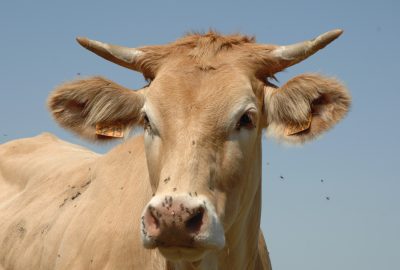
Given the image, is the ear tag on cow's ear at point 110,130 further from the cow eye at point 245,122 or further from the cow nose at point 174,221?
the cow nose at point 174,221

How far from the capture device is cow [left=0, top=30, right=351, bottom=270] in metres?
5.03

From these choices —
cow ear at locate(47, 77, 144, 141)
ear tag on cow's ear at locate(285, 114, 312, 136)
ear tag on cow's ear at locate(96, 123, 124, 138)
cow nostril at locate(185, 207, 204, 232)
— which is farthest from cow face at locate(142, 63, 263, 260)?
ear tag on cow's ear at locate(96, 123, 124, 138)

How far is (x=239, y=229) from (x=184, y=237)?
1.34m

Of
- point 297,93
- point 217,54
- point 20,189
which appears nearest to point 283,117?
point 297,93

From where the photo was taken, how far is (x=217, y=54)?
6004mm

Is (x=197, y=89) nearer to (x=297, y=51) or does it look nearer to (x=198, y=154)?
(x=198, y=154)

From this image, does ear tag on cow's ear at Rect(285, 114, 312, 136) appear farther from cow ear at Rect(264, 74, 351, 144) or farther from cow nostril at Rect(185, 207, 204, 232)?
Answer: cow nostril at Rect(185, 207, 204, 232)

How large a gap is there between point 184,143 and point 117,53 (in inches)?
54.9

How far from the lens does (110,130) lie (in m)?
6.52

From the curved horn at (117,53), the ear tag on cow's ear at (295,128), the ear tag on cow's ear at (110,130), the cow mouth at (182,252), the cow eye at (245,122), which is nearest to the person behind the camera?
the cow mouth at (182,252)

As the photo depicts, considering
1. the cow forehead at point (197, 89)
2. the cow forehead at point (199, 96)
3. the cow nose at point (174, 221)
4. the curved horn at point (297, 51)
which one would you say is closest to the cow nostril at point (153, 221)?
the cow nose at point (174, 221)

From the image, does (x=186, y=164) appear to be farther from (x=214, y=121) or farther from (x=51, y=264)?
(x=51, y=264)

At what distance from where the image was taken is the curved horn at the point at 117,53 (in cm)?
627

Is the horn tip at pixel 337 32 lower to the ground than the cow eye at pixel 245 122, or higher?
higher
